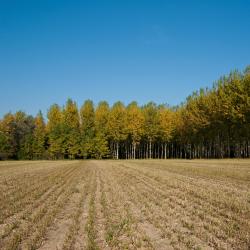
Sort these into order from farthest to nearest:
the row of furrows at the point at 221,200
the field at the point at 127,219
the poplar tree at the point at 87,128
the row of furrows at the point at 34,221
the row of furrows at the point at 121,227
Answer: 1. the poplar tree at the point at 87,128
2. the row of furrows at the point at 221,200
3. the row of furrows at the point at 34,221
4. the field at the point at 127,219
5. the row of furrows at the point at 121,227

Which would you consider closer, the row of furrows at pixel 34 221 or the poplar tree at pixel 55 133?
the row of furrows at pixel 34 221

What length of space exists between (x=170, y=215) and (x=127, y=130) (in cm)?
6264

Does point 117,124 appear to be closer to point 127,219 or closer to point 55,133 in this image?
point 55,133

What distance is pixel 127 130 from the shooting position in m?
72.4

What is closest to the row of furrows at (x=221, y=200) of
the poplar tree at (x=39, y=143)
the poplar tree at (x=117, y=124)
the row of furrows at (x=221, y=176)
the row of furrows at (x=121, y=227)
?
the row of furrows at (x=221, y=176)

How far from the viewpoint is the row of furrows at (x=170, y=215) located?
24.7 feet

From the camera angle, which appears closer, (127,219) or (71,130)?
(127,219)

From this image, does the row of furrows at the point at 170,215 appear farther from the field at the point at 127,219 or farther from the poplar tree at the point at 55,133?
the poplar tree at the point at 55,133

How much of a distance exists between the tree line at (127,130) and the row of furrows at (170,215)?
42019mm

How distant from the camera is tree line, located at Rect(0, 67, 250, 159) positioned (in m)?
58.2

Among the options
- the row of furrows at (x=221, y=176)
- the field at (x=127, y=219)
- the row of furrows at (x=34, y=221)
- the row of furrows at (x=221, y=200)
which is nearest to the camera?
the field at (x=127, y=219)

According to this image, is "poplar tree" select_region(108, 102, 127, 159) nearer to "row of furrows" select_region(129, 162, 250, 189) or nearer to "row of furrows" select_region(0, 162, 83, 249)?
"row of furrows" select_region(129, 162, 250, 189)

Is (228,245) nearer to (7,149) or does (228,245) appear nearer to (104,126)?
(104,126)

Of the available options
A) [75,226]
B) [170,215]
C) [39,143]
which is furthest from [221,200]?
[39,143]
